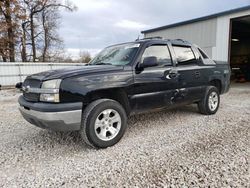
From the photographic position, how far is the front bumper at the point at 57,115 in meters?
3.01

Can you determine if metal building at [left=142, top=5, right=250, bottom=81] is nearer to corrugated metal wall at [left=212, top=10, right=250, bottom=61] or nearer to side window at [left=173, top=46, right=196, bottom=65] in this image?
corrugated metal wall at [left=212, top=10, right=250, bottom=61]

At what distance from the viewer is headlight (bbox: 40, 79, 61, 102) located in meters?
3.04

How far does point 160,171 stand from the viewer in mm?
2719

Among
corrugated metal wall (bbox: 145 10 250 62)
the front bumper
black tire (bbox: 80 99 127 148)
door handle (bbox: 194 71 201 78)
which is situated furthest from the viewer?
corrugated metal wall (bbox: 145 10 250 62)

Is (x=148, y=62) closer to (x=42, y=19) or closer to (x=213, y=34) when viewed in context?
(x=213, y=34)

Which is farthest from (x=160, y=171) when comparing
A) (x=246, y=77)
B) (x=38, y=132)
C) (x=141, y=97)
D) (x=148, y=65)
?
(x=246, y=77)

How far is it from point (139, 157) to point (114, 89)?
3.83 ft

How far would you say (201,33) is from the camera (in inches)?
508

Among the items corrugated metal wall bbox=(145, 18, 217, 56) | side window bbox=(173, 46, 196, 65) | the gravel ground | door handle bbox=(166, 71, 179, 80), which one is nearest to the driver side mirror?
door handle bbox=(166, 71, 179, 80)

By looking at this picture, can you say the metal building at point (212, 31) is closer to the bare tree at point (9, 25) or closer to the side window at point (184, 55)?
the side window at point (184, 55)

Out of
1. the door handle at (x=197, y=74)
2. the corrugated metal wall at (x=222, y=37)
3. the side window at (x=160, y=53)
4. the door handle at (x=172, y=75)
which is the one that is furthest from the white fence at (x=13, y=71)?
the door handle at (x=172, y=75)

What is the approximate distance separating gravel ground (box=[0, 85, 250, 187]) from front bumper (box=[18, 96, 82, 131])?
19.3 inches

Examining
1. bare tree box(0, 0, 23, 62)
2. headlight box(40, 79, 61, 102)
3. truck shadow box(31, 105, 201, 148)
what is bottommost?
truck shadow box(31, 105, 201, 148)

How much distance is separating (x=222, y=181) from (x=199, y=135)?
60.7 inches
